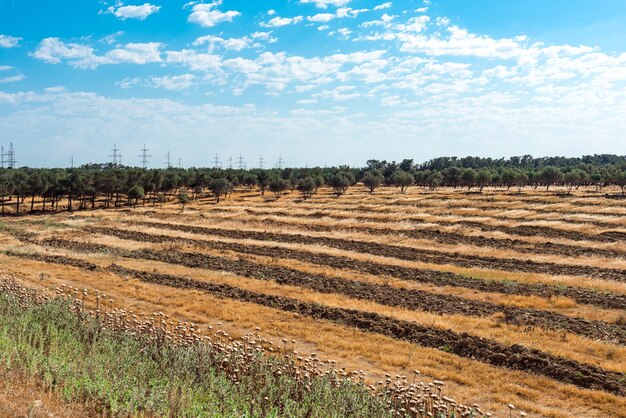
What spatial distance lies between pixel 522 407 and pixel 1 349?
16.1 m

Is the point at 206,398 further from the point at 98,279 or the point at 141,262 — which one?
the point at 141,262

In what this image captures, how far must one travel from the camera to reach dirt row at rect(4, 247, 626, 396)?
60.1ft

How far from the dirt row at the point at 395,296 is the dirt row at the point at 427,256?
15026 mm

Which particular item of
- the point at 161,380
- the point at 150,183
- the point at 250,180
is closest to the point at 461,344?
the point at 161,380

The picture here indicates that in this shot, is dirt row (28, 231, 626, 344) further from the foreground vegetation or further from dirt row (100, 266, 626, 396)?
the foreground vegetation

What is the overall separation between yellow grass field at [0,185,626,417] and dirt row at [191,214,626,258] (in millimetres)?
265

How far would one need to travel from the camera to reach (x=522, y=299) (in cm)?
3173

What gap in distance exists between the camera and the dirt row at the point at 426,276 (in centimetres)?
3284

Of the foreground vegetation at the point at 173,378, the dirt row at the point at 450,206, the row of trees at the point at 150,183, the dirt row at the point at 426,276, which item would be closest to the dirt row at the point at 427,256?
the dirt row at the point at 426,276

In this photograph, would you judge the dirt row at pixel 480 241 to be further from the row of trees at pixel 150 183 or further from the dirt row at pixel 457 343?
the row of trees at pixel 150 183

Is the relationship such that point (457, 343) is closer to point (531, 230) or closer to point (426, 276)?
point (426, 276)

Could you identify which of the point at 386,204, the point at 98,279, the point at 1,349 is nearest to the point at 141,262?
the point at 98,279

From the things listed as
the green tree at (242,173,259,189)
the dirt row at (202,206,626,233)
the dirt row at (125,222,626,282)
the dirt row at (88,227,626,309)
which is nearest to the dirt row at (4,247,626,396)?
the dirt row at (88,227,626,309)

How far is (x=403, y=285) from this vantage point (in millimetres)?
36938
